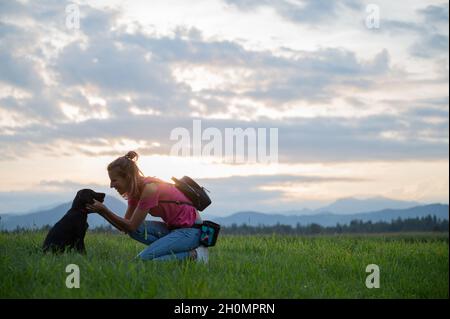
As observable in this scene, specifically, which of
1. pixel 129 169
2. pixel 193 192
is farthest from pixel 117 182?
pixel 193 192

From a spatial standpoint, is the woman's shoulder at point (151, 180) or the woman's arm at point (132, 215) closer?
the woman's arm at point (132, 215)

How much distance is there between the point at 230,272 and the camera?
885cm

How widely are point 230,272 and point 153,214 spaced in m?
1.67

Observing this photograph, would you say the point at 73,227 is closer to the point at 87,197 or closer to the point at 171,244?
the point at 87,197

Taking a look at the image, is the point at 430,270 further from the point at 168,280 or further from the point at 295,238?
the point at 168,280

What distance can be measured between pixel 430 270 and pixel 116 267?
6.42 meters

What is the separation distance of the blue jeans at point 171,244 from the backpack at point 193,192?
432mm

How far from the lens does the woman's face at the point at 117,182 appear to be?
902 cm

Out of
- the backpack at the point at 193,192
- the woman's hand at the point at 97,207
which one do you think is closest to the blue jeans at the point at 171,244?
the backpack at the point at 193,192

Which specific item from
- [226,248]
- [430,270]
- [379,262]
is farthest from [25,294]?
[430,270]

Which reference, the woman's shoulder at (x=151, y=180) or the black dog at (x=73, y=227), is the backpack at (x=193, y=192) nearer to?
the woman's shoulder at (x=151, y=180)

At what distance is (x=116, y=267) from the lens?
336 inches

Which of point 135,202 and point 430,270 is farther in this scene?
point 430,270
